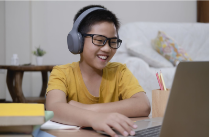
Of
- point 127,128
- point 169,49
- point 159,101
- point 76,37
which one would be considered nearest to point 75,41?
point 76,37

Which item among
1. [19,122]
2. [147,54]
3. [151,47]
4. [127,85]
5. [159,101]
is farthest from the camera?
[151,47]

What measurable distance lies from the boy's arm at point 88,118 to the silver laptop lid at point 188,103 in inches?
4.2

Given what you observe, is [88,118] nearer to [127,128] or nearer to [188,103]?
[127,128]

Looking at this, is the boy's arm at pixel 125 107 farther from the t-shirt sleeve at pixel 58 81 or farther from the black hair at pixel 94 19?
the black hair at pixel 94 19

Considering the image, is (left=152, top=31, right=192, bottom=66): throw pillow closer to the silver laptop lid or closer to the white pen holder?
the white pen holder

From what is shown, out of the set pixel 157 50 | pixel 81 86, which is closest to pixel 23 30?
pixel 157 50

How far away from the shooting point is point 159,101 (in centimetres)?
66

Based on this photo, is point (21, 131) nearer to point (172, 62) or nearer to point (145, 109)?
point (145, 109)

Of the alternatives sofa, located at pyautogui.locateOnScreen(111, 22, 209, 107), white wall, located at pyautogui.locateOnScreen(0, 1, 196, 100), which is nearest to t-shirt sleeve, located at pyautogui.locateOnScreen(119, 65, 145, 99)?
sofa, located at pyautogui.locateOnScreen(111, 22, 209, 107)

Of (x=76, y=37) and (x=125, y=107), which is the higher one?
(x=76, y=37)

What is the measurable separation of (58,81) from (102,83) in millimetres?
190

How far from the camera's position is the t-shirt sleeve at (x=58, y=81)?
0.84 metres

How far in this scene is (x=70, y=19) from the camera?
10.3ft

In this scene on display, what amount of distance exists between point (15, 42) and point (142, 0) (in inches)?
69.8
